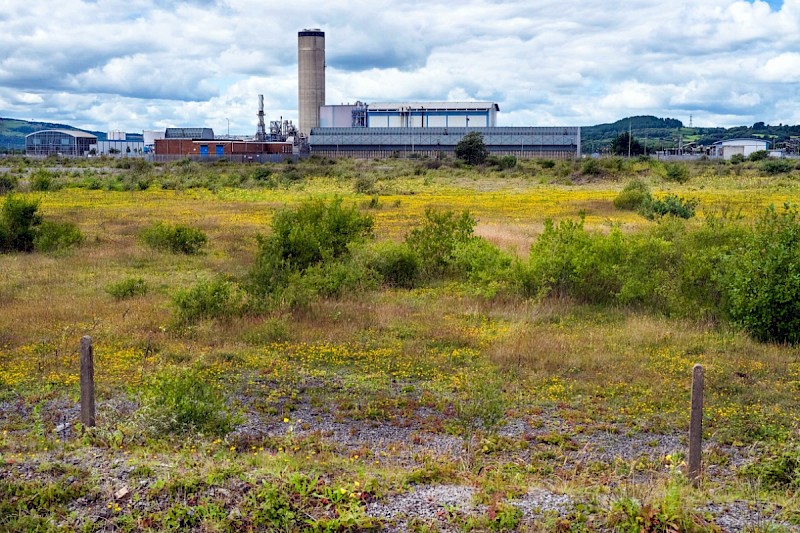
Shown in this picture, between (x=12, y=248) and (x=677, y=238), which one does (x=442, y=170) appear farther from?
(x=677, y=238)

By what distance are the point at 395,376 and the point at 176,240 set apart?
1598cm

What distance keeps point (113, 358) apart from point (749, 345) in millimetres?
11257

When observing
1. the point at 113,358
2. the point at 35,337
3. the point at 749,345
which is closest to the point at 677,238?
the point at 749,345

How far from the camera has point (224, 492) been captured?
6.83 metres

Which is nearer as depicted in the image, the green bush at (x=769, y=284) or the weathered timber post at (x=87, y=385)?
the weathered timber post at (x=87, y=385)

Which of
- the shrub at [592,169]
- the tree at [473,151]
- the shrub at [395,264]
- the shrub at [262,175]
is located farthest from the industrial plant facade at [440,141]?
the shrub at [395,264]

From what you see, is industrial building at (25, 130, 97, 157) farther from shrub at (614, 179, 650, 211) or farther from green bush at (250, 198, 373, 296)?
green bush at (250, 198, 373, 296)

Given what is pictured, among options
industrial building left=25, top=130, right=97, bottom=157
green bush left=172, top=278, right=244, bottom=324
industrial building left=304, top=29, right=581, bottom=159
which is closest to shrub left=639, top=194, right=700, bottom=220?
green bush left=172, top=278, right=244, bottom=324

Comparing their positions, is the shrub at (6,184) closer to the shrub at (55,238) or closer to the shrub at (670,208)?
the shrub at (55,238)

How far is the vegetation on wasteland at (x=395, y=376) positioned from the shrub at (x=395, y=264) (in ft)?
0.20

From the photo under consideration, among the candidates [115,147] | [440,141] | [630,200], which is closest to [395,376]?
[630,200]

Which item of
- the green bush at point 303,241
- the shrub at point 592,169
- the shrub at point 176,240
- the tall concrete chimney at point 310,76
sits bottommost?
the shrub at point 176,240

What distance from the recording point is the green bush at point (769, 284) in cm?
1397

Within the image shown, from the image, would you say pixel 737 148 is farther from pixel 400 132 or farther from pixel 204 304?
pixel 204 304
